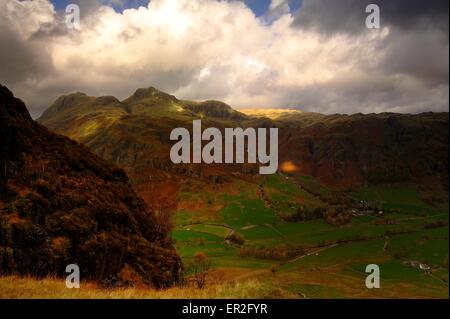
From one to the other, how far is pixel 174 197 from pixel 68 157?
16270 centimetres

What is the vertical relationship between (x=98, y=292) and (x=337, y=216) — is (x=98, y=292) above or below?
above

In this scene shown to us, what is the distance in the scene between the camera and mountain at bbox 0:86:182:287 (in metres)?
17.3

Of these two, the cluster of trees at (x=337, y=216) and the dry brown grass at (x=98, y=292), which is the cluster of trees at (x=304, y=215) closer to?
the cluster of trees at (x=337, y=216)

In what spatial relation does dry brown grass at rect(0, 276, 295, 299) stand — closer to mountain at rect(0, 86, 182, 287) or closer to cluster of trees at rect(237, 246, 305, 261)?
mountain at rect(0, 86, 182, 287)

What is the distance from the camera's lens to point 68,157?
2319 cm

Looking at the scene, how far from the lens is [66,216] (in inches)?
746

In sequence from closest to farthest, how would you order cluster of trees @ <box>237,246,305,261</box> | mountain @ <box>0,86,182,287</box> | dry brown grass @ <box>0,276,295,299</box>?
1. dry brown grass @ <box>0,276,295,299</box>
2. mountain @ <box>0,86,182,287</box>
3. cluster of trees @ <box>237,246,305,261</box>

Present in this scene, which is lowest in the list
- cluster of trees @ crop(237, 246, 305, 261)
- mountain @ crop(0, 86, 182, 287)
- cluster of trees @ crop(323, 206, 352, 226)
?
cluster of trees @ crop(237, 246, 305, 261)

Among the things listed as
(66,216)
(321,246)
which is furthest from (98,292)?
(321,246)

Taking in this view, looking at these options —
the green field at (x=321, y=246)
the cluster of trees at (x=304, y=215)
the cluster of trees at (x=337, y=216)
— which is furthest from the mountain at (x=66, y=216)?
the cluster of trees at (x=337, y=216)

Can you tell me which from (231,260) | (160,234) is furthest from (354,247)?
(160,234)

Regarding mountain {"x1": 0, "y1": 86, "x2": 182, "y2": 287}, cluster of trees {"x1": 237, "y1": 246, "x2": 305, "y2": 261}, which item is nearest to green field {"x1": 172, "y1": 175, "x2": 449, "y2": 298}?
cluster of trees {"x1": 237, "y1": 246, "x2": 305, "y2": 261}

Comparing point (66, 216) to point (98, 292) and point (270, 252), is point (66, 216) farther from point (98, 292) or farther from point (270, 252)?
point (270, 252)

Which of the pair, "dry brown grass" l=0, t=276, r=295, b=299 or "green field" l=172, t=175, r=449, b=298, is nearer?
"dry brown grass" l=0, t=276, r=295, b=299
